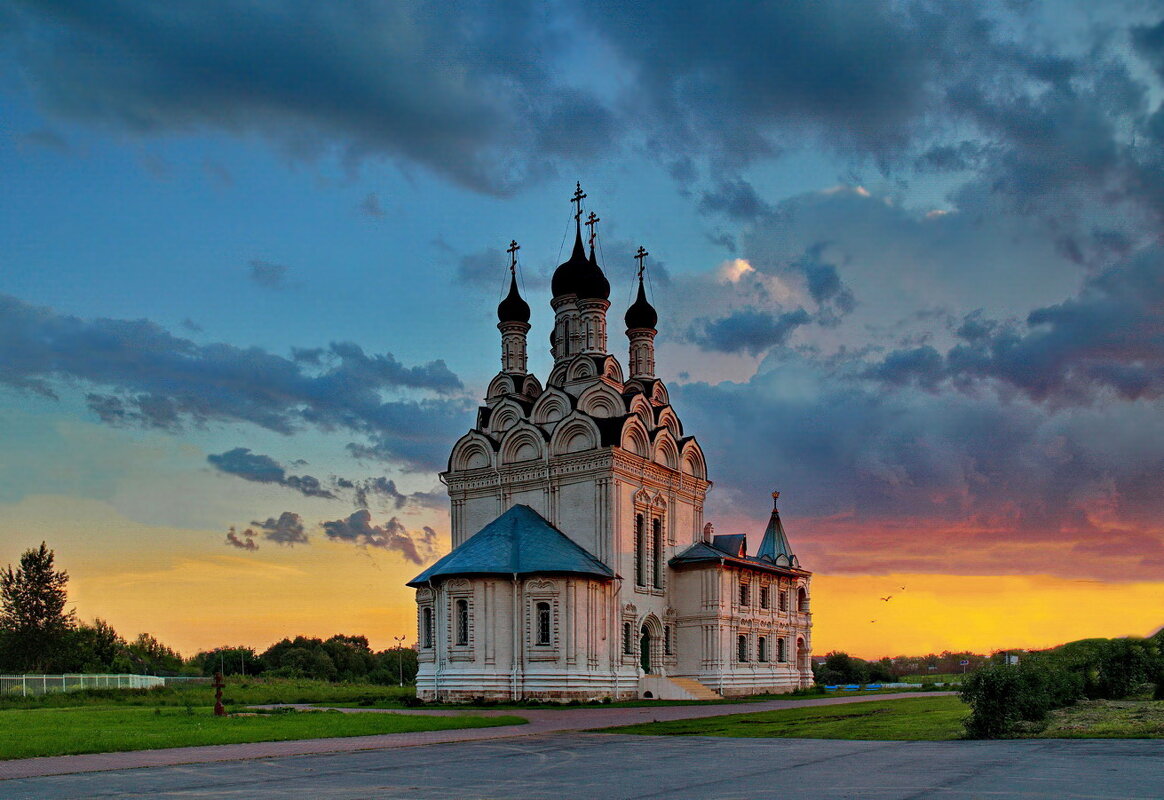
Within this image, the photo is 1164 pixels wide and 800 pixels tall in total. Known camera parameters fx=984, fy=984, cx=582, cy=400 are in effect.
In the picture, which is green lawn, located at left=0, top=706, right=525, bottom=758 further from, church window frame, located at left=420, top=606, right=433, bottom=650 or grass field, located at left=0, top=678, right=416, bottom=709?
church window frame, located at left=420, top=606, right=433, bottom=650

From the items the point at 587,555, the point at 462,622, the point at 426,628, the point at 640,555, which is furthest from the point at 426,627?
the point at 640,555

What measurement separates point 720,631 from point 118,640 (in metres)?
40.7

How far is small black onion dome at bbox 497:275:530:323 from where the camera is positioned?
45.6m

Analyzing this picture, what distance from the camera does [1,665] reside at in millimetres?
48906

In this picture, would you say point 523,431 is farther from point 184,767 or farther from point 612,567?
point 184,767

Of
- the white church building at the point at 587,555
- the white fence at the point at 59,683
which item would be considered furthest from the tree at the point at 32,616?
the white church building at the point at 587,555

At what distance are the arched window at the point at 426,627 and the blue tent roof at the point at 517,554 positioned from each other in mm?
1162

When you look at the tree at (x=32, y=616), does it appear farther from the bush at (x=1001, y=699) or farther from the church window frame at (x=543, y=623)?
the bush at (x=1001, y=699)

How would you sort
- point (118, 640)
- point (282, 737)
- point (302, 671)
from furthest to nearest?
point (302, 671) < point (118, 640) < point (282, 737)

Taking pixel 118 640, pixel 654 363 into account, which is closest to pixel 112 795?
pixel 654 363

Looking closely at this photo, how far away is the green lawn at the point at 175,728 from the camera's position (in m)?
16.5

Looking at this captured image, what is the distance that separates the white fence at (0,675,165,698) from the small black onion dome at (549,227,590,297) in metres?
24.1

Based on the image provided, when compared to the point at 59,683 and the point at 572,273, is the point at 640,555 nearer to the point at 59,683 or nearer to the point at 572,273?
the point at 572,273

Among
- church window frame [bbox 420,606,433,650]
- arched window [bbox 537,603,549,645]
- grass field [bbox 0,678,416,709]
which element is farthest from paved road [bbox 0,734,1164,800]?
church window frame [bbox 420,606,433,650]
